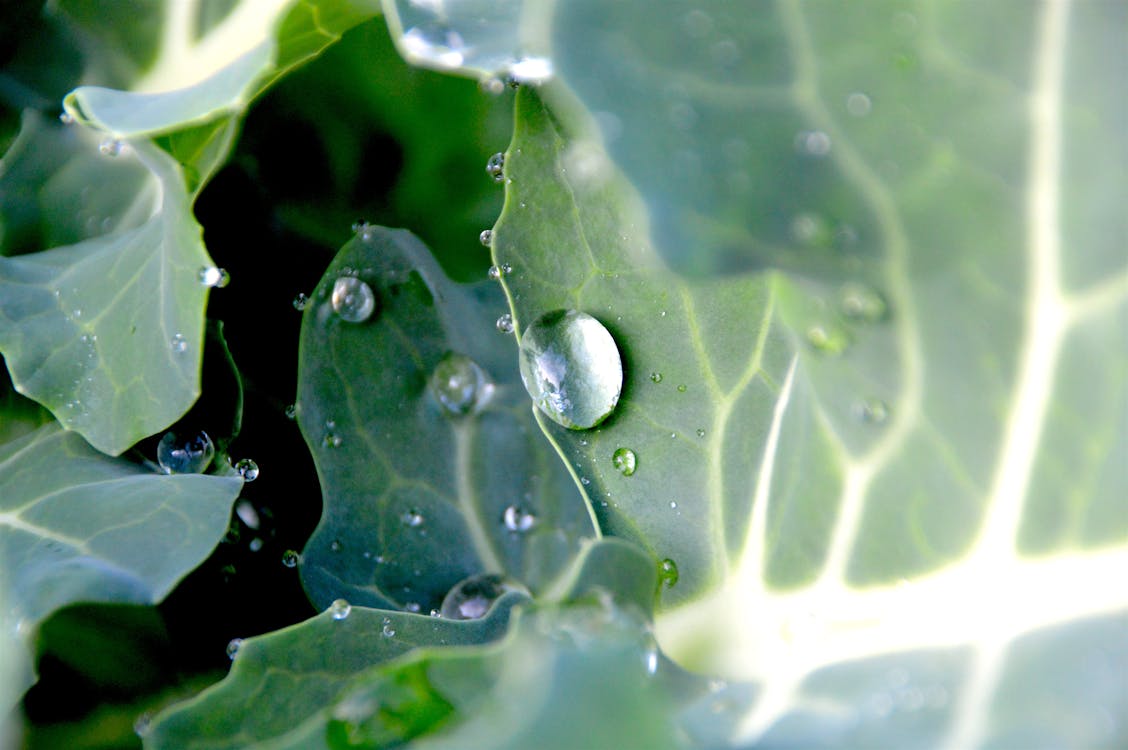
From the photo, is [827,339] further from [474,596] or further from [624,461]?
[474,596]

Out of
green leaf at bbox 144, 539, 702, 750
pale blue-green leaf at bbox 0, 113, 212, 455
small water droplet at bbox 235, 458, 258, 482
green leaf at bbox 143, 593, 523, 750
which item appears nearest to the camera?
green leaf at bbox 144, 539, 702, 750

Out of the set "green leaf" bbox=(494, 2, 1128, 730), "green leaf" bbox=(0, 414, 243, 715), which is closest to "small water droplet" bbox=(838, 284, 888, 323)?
"green leaf" bbox=(494, 2, 1128, 730)

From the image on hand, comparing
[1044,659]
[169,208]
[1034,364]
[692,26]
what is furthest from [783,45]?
[169,208]

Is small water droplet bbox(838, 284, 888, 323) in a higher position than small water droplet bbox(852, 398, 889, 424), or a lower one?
lower

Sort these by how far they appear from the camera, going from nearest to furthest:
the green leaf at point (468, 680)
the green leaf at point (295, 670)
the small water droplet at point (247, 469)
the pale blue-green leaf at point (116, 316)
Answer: the green leaf at point (468, 680), the green leaf at point (295, 670), the pale blue-green leaf at point (116, 316), the small water droplet at point (247, 469)

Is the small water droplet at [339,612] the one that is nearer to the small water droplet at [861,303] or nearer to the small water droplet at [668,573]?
the small water droplet at [668,573]

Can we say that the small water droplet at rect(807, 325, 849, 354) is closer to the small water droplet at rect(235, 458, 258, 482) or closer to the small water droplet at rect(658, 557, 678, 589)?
the small water droplet at rect(658, 557, 678, 589)

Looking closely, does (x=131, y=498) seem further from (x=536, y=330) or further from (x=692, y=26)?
(x=692, y=26)

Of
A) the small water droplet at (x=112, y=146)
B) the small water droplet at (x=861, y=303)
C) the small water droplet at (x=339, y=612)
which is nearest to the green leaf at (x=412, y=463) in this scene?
the small water droplet at (x=339, y=612)
